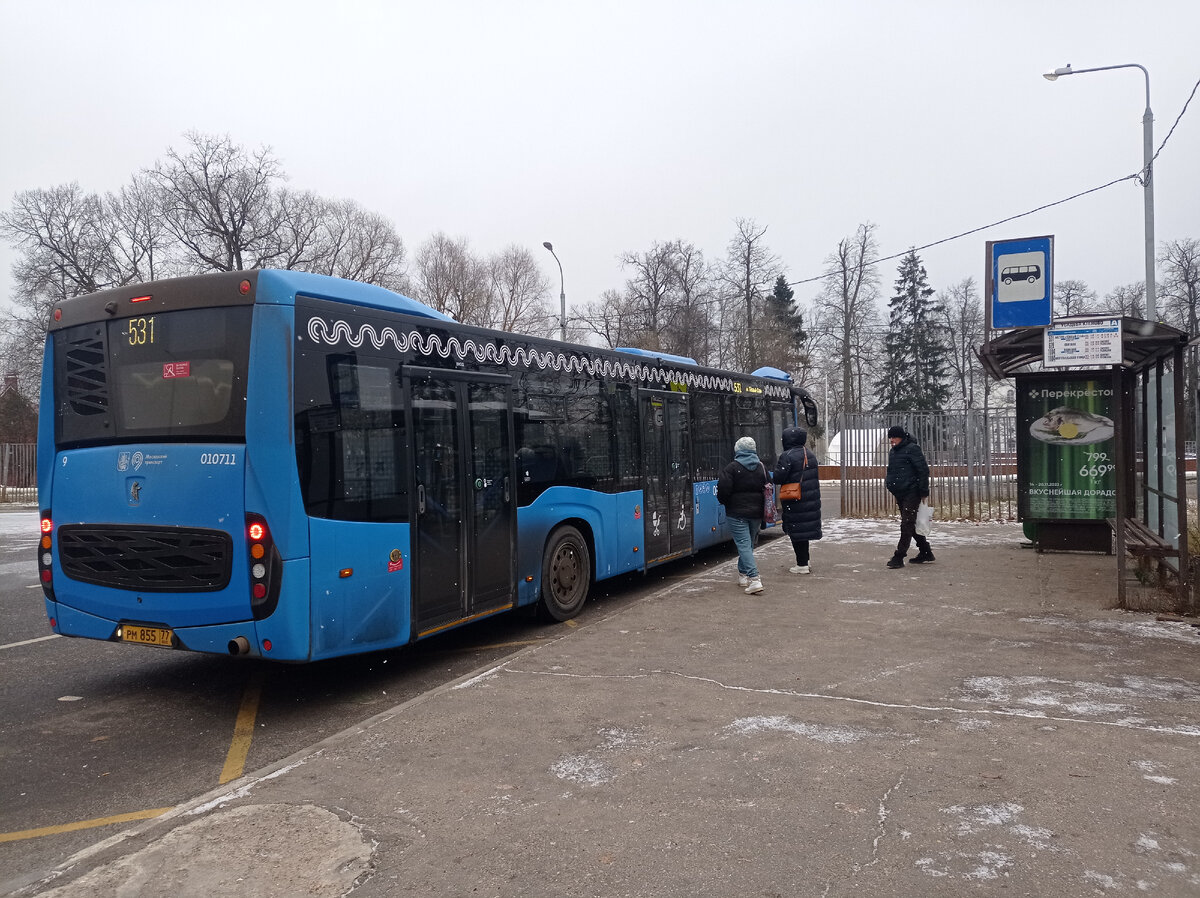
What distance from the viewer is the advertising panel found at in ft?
38.5

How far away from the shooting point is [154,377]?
19.3 ft

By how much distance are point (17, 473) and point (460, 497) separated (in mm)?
35507

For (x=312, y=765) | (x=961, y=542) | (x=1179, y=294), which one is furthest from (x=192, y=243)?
(x=1179, y=294)

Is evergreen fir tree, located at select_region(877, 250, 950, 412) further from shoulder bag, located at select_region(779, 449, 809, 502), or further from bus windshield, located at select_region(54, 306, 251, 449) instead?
bus windshield, located at select_region(54, 306, 251, 449)

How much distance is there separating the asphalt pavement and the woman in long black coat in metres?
3.31

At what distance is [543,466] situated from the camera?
8.22 metres

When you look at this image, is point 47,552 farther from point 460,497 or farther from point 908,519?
point 908,519

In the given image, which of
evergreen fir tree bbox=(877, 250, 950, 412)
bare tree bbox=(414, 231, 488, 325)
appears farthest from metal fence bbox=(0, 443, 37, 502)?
evergreen fir tree bbox=(877, 250, 950, 412)

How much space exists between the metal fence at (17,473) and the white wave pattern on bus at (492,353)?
3252 cm

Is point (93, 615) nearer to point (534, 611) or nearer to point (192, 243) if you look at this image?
point (534, 611)

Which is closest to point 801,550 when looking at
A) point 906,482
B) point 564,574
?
point 906,482

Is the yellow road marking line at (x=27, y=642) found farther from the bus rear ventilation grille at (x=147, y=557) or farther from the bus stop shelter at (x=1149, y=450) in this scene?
the bus stop shelter at (x=1149, y=450)

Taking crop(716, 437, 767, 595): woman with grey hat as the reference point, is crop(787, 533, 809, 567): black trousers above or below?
below

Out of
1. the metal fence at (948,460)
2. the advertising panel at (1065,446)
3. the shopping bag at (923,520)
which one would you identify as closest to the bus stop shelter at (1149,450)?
the advertising panel at (1065,446)
